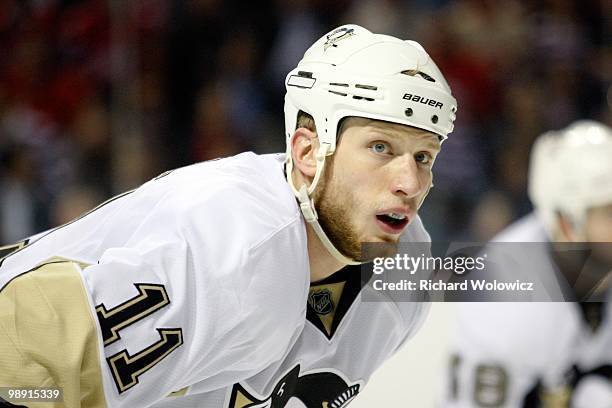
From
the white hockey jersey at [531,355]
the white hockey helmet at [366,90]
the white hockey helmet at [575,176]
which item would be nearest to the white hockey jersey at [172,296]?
the white hockey helmet at [366,90]

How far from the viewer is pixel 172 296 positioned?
204 centimetres

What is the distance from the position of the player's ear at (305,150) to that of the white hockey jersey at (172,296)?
0.06m

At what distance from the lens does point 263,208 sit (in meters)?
2.23

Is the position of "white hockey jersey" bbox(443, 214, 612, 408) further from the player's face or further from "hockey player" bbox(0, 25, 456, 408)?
the player's face

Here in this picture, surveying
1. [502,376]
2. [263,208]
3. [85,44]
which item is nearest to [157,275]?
[263,208]

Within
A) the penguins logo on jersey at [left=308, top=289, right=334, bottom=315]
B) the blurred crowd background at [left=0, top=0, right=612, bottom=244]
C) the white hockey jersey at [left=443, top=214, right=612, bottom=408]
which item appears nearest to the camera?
the penguins logo on jersey at [left=308, top=289, right=334, bottom=315]

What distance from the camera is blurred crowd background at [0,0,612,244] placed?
17.0 ft

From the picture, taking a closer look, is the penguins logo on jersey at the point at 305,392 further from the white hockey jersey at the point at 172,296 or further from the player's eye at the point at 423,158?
the player's eye at the point at 423,158

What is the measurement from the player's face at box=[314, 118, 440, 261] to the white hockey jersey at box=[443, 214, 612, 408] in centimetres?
117

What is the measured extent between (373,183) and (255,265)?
0.35 metres

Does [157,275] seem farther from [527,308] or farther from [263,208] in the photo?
[527,308]

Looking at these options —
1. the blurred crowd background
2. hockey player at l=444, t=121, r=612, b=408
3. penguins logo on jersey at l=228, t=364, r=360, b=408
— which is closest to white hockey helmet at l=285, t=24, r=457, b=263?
penguins logo on jersey at l=228, t=364, r=360, b=408

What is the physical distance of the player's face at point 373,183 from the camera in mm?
2277

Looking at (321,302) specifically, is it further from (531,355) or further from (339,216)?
(531,355)
